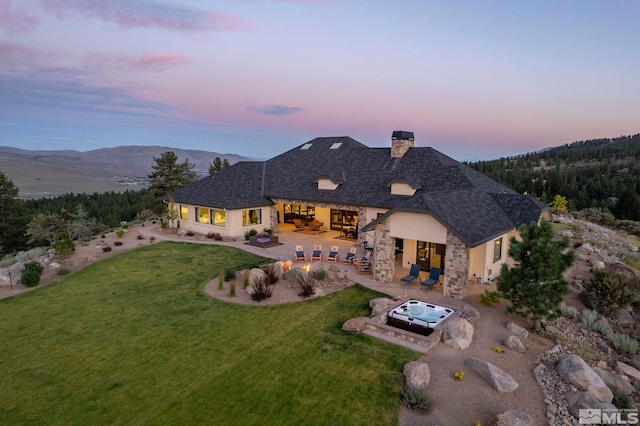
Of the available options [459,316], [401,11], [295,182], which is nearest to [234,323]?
[459,316]

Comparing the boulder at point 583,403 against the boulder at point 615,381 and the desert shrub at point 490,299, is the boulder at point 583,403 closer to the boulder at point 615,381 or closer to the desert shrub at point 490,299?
the boulder at point 615,381

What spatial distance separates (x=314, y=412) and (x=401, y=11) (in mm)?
22906

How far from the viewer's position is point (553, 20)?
21141 mm

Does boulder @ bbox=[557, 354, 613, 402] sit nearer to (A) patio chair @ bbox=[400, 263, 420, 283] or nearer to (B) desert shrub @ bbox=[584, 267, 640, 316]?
(B) desert shrub @ bbox=[584, 267, 640, 316]

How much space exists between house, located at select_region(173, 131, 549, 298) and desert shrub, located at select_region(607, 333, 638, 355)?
4887 millimetres

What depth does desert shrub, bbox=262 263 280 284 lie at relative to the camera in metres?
16.0

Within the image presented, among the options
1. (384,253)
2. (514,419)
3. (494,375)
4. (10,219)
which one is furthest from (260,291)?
(10,219)

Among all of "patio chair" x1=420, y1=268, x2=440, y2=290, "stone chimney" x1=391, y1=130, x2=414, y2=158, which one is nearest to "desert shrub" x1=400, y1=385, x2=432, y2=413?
"patio chair" x1=420, y1=268, x2=440, y2=290

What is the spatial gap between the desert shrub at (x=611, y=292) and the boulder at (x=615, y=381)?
191 inches

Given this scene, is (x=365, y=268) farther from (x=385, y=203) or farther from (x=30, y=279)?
(x=30, y=279)

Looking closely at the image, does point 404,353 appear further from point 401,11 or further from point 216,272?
point 401,11

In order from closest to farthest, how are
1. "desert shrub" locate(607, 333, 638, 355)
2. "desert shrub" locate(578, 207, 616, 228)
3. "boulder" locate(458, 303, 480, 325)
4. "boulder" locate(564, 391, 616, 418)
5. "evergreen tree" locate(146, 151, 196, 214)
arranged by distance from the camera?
"boulder" locate(564, 391, 616, 418)
"desert shrub" locate(607, 333, 638, 355)
"boulder" locate(458, 303, 480, 325)
"desert shrub" locate(578, 207, 616, 228)
"evergreen tree" locate(146, 151, 196, 214)

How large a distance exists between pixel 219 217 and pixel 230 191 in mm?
2152

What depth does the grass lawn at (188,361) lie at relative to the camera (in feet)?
26.3
